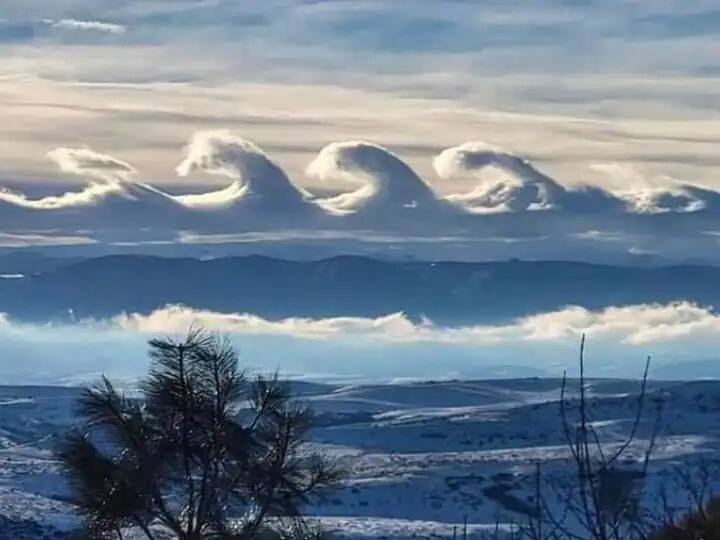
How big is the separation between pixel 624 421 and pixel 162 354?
259 ft

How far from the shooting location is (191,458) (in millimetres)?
12344

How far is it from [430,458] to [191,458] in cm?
5813

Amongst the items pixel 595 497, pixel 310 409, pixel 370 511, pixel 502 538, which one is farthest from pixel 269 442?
pixel 370 511

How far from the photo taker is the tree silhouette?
484 inches

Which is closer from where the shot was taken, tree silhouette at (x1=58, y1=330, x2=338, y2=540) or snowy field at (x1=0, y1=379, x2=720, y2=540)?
tree silhouette at (x1=58, y1=330, x2=338, y2=540)

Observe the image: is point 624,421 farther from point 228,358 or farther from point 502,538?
point 228,358

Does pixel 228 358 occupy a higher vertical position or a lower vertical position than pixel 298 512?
higher

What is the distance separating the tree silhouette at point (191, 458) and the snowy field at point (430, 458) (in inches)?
28.8

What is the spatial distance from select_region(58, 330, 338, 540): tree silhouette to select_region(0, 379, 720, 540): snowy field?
73cm

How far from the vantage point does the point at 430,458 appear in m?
70.0

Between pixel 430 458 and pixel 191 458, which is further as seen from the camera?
pixel 430 458

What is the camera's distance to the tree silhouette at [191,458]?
484 inches

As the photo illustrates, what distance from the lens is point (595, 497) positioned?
8117 mm

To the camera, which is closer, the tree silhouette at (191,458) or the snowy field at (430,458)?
the tree silhouette at (191,458)
